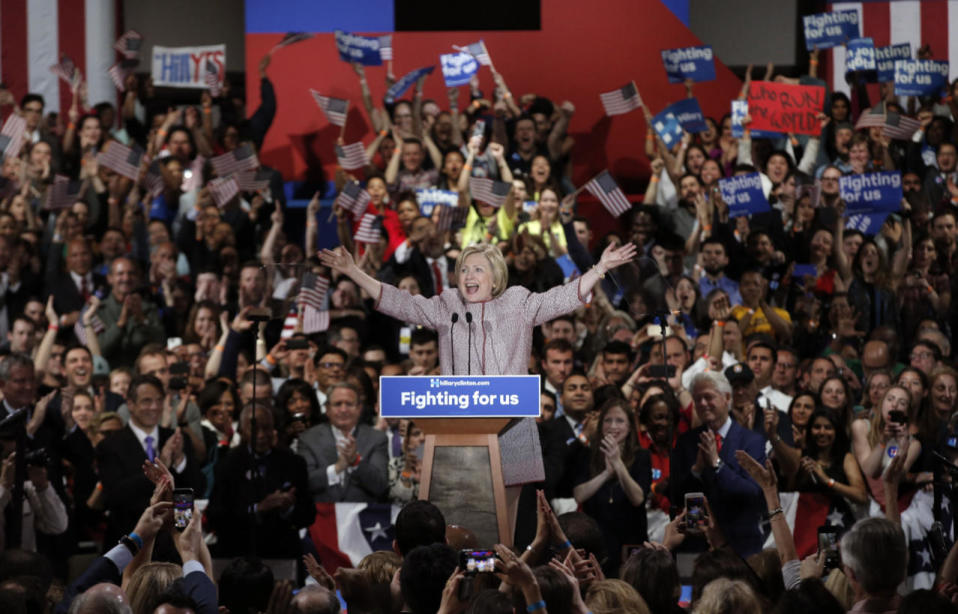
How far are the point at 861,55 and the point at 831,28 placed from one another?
1.41 feet

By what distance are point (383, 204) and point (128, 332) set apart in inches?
87.4

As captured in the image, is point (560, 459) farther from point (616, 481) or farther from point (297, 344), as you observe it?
point (297, 344)

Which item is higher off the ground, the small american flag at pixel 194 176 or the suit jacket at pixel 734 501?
the small american flag at pixel 194 176

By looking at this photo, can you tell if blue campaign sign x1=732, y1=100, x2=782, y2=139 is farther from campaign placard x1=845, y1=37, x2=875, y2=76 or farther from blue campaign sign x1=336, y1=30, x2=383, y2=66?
blue campaign sign x1=336, y1=30, x2=383, y2=66

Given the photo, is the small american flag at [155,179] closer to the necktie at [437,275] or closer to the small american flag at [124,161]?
the small american flag at [124,161]

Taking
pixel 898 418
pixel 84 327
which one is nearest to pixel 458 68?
pixel 84 327

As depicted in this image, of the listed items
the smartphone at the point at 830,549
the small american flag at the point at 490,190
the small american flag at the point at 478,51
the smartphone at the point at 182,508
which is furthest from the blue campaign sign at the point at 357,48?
the smartphone at the point at 830,549

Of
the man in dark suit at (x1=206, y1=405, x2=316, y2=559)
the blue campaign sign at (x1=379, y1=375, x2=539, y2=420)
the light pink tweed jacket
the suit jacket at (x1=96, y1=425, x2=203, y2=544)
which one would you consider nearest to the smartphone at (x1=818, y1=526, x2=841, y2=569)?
the blue campaign sign at (x1=379, y1=375, x2=539, y2=420)

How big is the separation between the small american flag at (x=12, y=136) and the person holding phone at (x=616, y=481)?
6790mm

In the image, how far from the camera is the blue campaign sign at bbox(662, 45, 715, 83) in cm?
1263

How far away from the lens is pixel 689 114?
11.9 m

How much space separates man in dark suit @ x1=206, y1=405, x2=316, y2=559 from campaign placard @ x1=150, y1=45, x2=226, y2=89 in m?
6.99

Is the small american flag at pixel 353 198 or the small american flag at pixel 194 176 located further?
the small american flag at pixel 194 176

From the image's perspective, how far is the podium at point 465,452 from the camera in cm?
556
